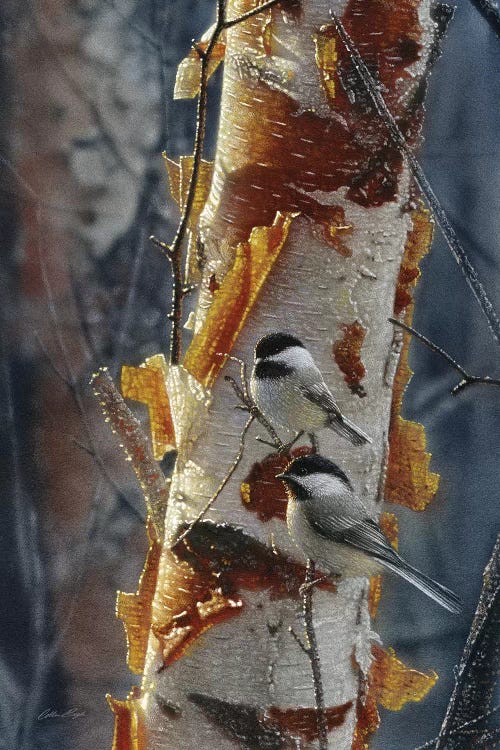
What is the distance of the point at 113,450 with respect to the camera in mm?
1102

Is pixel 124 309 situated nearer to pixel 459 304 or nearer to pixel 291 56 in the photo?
pixel 459 304

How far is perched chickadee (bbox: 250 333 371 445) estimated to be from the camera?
1.10ft

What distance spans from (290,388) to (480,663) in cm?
17

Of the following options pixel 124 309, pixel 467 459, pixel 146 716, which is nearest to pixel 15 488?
pixel 124 309

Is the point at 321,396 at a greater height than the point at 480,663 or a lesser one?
greater

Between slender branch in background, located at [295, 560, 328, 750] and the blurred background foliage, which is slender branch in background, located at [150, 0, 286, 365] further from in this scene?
the blurred background foliage

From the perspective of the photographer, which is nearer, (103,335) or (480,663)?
(480,663)

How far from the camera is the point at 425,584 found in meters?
0.33

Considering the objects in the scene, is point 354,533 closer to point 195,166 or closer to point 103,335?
point 195,166

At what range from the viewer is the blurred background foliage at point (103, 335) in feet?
3.27
